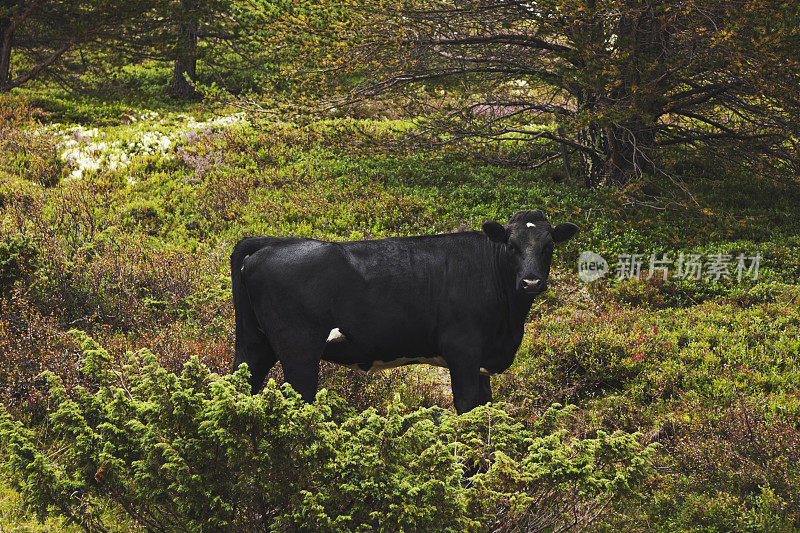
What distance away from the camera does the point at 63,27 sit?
20875mm

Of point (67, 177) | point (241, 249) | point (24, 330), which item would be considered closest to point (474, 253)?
point (241, 249)

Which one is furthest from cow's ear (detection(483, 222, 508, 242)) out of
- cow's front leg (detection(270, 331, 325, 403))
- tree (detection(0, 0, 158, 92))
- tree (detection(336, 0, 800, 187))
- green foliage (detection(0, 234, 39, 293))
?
tree (detection(0, 0, 158, 92))

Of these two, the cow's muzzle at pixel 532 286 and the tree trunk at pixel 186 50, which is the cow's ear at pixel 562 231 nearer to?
the cow's muzzle at pixel 532 286

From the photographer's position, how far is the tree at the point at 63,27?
20.1 meters

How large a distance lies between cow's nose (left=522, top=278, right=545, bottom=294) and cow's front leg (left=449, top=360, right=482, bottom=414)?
850 millimetres

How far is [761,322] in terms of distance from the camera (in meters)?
9.76

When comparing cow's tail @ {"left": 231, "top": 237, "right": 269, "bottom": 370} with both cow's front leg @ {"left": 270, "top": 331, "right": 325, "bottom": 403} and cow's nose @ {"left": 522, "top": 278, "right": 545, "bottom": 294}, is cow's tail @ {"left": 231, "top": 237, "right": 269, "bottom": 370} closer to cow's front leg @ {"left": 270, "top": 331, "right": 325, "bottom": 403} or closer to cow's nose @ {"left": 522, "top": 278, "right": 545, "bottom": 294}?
cow's front leg @ {"left": 270, "top": 331, "right": 325, "bottom": 403}

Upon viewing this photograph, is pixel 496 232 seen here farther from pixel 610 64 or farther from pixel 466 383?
A: pixel 610 64

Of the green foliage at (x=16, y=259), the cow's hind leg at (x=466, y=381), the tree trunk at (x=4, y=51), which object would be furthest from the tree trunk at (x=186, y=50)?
the cow's hind leg at (x=466, y=381)

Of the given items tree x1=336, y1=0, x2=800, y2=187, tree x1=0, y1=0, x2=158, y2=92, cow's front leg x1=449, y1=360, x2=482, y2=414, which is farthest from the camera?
tree x1=0, y1=0, x2=158, y2=92

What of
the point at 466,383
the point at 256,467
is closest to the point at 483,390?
the point at 466,383

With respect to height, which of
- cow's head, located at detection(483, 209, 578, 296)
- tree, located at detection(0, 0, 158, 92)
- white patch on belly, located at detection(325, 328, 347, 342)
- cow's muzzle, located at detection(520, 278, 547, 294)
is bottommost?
white patch on belly, located at detection(325, 328, 347, 342)

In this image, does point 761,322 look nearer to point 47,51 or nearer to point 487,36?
point 487,36

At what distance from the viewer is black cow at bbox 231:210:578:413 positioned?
5809 mm
